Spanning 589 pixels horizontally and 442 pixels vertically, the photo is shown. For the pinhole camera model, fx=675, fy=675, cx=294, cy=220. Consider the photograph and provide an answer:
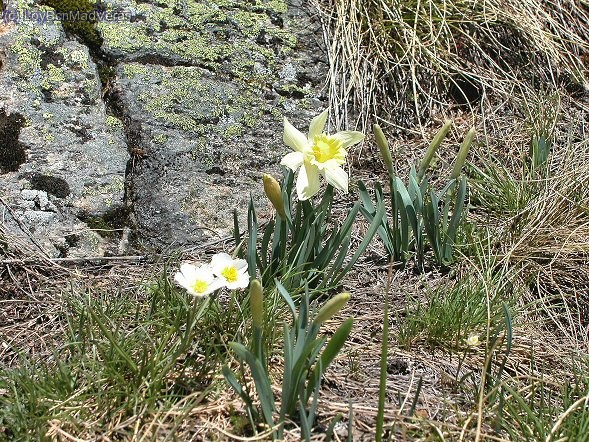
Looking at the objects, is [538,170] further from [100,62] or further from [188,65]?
[100,62]

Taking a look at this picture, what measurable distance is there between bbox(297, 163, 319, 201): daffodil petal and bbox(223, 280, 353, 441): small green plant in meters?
0.36

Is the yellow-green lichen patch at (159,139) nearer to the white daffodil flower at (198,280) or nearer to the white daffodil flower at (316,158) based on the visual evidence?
the white daffodil flower at (316,158)

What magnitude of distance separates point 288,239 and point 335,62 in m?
1.13

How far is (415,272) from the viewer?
84.7 inches

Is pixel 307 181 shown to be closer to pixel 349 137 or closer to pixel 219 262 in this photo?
pixel 349 137

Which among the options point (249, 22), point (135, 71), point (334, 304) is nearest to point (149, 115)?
point (135, 71)

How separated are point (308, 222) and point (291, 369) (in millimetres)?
569

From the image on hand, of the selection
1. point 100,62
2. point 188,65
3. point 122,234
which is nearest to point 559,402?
point 122,234

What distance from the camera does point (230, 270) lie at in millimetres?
1507

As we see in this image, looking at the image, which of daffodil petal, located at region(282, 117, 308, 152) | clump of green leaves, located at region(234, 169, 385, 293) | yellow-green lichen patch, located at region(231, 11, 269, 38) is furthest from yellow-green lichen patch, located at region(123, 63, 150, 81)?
daffodil petal, located at region(282, 117, 308, 152)

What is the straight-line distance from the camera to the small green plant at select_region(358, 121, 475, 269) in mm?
2018

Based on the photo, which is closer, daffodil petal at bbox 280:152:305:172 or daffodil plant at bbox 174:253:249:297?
daffodil plant at bbox 174:253:249:297

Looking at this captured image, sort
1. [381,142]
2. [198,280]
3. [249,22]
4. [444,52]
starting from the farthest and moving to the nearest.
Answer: [444,52], [249,22], [381,142], [198,280]

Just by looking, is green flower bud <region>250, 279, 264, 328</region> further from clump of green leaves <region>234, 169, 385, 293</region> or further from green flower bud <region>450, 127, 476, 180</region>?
green flower bud <region>450, 127, 476, 180</region>
